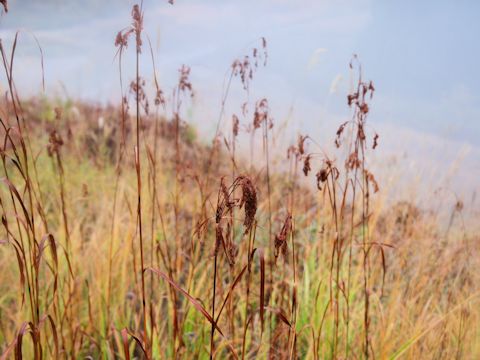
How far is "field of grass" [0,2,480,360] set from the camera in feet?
4.37

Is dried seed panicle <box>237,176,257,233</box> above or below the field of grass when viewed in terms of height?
above

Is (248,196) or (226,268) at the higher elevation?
(248,196)

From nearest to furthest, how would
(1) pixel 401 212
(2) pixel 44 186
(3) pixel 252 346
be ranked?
(3) pixel 252 346
(1) pixel 401 212
(2) pixel 44 186

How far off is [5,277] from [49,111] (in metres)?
5.09

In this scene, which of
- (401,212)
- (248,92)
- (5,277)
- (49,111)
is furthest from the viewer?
(49,111)

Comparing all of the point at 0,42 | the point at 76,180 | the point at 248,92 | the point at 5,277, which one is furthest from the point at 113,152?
the point at 0,42

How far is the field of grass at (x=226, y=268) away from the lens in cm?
133

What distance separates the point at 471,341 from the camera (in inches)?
101

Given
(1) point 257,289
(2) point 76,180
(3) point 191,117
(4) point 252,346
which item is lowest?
(4) point 252,346

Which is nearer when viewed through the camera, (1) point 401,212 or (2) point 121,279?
(2) point 121,279

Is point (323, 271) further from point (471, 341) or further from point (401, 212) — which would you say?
point (401, 212)

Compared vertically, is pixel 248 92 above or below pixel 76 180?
above

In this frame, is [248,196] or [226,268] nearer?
[248,196]

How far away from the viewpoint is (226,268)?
3623mm
